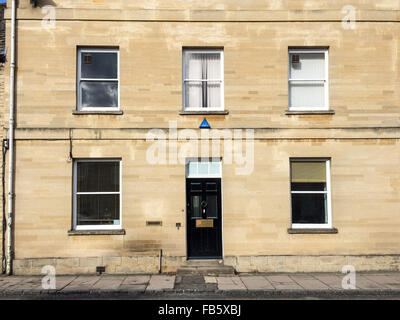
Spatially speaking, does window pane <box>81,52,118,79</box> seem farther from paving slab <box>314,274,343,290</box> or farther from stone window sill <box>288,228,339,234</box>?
paving slab <box>314,274,343,290</box>

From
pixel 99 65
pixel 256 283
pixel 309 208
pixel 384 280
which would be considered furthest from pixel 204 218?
pixel 99 65

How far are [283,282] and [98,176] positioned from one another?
5.88 m

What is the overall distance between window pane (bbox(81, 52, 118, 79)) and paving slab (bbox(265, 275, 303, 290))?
285 inches

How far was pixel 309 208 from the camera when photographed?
10.1m

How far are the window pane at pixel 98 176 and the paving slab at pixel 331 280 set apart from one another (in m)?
6.14

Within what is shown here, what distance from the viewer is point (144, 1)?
1021 cm

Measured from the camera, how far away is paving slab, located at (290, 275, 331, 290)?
26.7ft

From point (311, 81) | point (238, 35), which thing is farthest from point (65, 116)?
point (311, 81)

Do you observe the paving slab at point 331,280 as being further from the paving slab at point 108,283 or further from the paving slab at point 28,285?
the paving slab at point 28,285

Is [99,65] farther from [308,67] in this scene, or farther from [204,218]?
[308,67]

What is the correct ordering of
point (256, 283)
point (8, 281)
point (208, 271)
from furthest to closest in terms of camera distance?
point (208, 271), point (8, 281), point (256, 283)

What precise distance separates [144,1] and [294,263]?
8.83m
